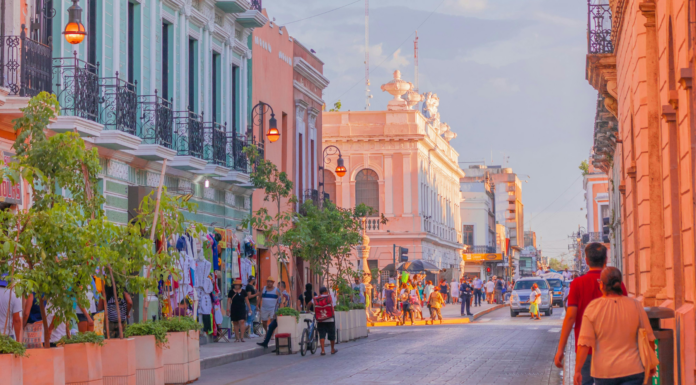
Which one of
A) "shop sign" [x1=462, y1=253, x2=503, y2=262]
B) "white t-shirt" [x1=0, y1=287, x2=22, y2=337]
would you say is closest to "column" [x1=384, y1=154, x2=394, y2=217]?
"shop sign" [x1=462, y1=253, x2=503, y2=262]

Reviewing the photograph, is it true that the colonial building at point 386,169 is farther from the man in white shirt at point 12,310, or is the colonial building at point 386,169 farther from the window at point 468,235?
the man in white shirt at point 12,310

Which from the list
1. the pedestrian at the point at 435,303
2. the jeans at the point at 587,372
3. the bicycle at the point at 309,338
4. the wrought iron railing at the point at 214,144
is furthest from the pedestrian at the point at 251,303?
the jeans at the point at 587,372

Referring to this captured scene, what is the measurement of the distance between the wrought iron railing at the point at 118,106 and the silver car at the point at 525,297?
25425 mm

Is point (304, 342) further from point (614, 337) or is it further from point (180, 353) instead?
point (614, 337)

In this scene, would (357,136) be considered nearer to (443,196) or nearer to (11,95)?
(443,196)

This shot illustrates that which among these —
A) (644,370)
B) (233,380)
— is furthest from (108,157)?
(644,370)

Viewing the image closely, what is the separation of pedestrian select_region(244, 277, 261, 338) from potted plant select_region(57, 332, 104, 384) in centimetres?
1231

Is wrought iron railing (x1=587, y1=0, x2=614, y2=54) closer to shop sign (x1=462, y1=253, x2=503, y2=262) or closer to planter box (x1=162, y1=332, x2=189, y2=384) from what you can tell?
planter box (x1=162, y1=332, x2=189, y2=384)

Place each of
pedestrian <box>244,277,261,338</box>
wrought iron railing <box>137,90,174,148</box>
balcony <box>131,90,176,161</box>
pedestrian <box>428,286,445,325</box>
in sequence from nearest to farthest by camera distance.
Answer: balcony <box>131,90,176,161</box>
wrought iron railing <box>137,90,174,148</box>
pedestrian <box>244,277,261,338</box>
pedestrian <box>428,286,445,325</box>

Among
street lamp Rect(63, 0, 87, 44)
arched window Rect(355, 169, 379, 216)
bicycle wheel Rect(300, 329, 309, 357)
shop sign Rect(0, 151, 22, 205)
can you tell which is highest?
arched window Rect(355, 169, 379, 216)

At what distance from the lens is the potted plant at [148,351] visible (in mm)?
14227

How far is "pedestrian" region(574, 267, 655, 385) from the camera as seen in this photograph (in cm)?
761

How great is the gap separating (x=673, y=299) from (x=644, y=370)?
4412 mm

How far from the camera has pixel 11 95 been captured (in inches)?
610
